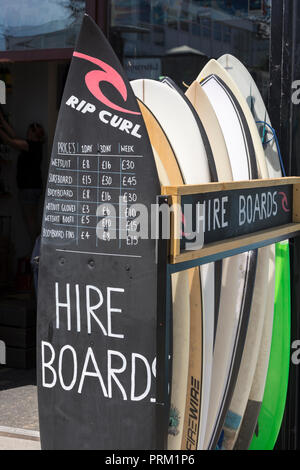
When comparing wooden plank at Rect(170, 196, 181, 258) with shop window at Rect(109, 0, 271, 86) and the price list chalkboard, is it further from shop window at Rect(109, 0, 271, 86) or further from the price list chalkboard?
shop window at Rect(109, 0, 271, 86)

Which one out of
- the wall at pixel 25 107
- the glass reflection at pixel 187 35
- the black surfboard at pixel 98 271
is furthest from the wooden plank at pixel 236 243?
the wall at pixel 25 107

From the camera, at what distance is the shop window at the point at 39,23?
16.2 feet

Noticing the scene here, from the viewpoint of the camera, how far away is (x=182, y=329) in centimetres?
275

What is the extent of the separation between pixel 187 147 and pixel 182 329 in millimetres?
736

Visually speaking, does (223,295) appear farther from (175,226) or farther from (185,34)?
(185,34)

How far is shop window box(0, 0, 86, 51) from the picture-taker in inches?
195

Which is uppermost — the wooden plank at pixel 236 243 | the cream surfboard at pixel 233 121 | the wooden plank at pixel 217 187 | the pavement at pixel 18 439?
the cream surfboard at pixel 233 121

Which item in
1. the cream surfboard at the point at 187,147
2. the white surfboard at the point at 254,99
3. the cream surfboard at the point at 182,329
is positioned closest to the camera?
the cream surfboard at the point at 182,329

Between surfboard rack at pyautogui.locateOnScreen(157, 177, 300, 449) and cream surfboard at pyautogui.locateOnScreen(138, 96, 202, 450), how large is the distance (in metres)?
0.08

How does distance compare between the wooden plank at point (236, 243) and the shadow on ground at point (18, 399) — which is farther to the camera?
the shadow on ground at point (18, 399)

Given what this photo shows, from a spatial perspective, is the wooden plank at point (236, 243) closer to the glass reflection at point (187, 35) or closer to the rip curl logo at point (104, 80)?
the rip curl logo at point (104, 80)

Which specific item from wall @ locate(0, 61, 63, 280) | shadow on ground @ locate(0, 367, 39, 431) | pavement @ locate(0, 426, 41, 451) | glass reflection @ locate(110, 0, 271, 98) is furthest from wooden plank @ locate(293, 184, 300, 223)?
wall @ locate(0, 61, 63, 280)

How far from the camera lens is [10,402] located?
5.03 meters
